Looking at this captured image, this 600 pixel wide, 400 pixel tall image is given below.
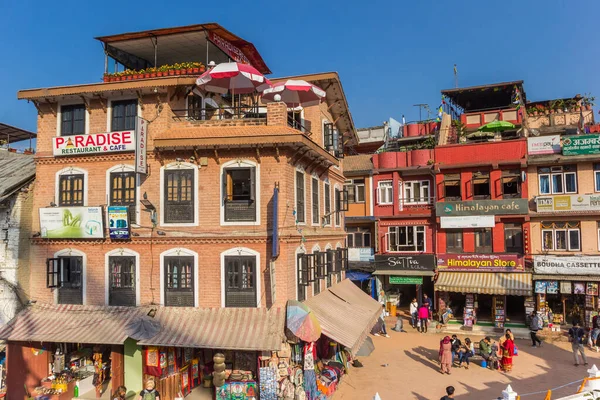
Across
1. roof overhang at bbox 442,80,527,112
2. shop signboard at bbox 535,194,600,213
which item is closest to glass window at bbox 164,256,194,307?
shop signboard at bbox 535,194,600,213

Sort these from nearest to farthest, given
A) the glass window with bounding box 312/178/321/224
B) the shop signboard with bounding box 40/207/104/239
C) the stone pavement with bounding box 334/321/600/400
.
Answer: the stone pavement with bounding box 334/321/600/400, the shop signboard with bounding box 40/207/104/239, the glass window with bounding box 312/178/321/224

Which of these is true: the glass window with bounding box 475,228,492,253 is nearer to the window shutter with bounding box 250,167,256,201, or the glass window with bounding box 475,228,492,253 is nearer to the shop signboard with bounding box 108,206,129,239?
the window shutter with bounding box 250,167,256,201

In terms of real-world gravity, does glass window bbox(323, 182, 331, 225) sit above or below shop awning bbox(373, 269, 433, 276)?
above

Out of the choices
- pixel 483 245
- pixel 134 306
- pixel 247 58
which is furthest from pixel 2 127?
pixel 483 245

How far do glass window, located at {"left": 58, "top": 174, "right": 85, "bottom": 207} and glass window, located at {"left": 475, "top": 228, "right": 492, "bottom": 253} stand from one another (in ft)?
71.3

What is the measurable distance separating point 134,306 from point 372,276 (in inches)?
682

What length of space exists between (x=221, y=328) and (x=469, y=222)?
58.8 feet

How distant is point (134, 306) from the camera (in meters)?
16.3

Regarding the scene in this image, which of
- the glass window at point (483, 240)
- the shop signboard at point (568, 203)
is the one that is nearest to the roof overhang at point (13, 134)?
the glass window at point (483, 240)

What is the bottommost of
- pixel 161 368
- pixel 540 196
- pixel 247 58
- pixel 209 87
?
pixel 161 368

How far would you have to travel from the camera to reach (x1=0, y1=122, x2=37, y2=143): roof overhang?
27.6 metres

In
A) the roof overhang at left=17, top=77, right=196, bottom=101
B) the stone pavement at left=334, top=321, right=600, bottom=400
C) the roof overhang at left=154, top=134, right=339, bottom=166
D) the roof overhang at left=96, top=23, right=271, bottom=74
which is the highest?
the roof overhang at left=96, top=23, right=271, bottom=74

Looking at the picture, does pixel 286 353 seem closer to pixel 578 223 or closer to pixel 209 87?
pixel 209 87

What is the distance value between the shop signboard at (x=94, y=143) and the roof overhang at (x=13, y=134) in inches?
518
